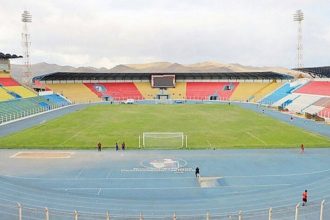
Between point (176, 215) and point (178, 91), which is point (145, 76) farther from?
point (176, 215)

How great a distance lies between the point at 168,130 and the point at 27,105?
3394 centimetres

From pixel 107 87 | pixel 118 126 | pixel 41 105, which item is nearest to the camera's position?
pixel 118 126

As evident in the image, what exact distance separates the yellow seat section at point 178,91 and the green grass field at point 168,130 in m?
47.3

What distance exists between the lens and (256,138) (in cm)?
4159

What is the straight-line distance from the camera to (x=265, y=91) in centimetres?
10069

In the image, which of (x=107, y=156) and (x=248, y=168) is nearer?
(x=248, y=168)

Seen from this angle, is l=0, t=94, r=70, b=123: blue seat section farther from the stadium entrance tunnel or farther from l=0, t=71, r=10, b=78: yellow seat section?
the stadium entrance tunnel

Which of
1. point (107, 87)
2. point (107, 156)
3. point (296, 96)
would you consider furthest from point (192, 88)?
point (107, 156)

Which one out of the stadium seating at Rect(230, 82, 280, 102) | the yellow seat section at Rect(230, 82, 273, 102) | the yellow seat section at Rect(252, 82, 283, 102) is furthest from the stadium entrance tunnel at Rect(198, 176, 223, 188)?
the yellow seat section at Rect(230, 82, 273, 102)

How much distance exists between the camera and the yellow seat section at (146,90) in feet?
363

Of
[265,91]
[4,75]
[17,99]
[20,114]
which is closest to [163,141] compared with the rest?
[20,114]

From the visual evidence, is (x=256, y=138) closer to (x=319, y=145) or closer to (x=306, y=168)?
(x=319, y=145)

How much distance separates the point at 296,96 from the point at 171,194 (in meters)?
63.8

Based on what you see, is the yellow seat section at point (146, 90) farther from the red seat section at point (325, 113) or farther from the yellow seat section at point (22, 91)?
the red seat section at point (325, 113)
